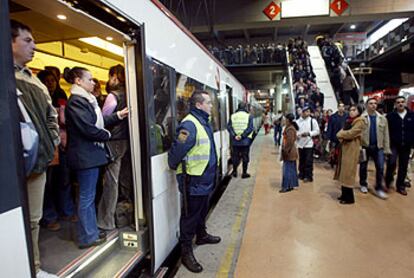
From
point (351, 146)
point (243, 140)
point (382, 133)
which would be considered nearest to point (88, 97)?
point (351, 146)

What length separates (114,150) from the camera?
2.48 metres

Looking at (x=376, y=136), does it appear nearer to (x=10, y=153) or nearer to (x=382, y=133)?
(x=382, y=133)

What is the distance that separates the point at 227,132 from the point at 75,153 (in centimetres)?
446

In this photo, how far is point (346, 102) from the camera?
9.18 m

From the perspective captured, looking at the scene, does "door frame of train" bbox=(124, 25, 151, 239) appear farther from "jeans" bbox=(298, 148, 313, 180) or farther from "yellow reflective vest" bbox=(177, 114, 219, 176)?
"jeans" bbox=(298, 148, 313, 180)

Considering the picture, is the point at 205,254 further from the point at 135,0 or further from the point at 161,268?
the point at 135,0

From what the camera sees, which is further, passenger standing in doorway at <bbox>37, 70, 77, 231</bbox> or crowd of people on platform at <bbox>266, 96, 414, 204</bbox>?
crowd of people on platform at <bbox>266, 96, 414, 204</bbox>

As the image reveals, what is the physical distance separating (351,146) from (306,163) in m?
1.64

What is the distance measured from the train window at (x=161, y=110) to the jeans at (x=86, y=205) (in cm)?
57

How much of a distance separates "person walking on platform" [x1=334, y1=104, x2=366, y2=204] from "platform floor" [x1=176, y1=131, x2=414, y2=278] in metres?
0.47

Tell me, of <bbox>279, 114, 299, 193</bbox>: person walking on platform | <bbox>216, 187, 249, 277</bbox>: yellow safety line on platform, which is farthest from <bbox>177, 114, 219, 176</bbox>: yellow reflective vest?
<bbox>279, 114, 299, 193</bbox>: person walking on platform

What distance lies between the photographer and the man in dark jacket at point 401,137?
4.37m

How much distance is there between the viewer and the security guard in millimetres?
2430

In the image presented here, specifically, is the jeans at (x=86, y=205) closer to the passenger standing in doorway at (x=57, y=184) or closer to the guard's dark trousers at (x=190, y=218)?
the passenger standing in doorway at (x=57, y=184)
